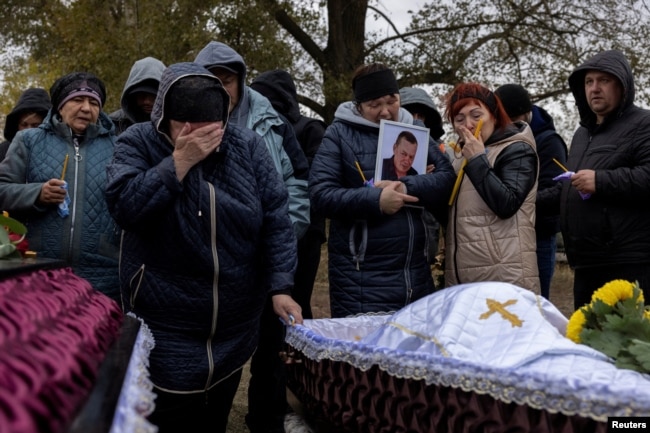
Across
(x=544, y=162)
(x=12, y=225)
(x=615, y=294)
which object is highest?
(x=544, y=162)

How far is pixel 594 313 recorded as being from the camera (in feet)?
6.63

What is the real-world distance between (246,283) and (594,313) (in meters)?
1.13

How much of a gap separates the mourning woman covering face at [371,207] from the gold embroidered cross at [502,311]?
88 centimetres

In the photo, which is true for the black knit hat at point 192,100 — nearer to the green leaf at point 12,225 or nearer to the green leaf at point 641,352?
the green leaf at point 12,225

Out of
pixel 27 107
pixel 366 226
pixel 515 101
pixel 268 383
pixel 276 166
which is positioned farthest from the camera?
pixel 27 107

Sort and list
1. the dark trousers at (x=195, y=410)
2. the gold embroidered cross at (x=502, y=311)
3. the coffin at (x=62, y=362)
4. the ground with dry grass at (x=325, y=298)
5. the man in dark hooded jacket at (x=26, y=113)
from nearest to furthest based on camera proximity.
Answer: the coffin at (x=62, y=362) < the gold embroidered cross at (x=502, y=311) < the dark trousers at (x=195, y=410) < the ground with dry grass at (x=325, y=298) < the man in dark hooded jacket at (x=26, y=113)

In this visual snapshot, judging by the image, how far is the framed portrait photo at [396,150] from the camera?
2.94 meters

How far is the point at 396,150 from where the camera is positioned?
117 inches

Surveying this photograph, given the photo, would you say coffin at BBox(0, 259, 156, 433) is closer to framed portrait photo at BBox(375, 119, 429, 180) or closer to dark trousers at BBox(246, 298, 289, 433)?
framed portrait photo at BBox(375, 119, 429, 180)

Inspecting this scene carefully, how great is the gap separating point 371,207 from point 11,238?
1.37m

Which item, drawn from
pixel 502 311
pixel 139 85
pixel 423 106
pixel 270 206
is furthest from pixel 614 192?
pixel 139 85

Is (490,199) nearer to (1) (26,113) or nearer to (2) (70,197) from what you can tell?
(2) (70,197)

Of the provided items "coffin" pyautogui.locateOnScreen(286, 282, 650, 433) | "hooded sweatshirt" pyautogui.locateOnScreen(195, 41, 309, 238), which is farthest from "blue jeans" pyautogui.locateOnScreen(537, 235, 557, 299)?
"coffin" pyautogui.locateOnScreen(286, 282, 650, 433)

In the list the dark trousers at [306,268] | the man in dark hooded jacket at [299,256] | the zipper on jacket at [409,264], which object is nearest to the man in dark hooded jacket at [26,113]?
the man in dark hooded jacket at [299,256]
